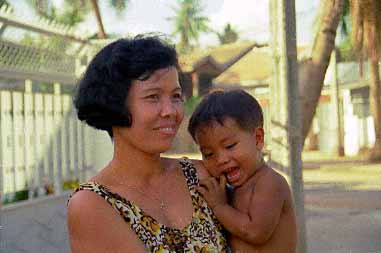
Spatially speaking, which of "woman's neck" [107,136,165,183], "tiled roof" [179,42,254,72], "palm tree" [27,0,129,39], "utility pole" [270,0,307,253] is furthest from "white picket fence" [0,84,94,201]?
"tiled roof" [179,42,254,72]

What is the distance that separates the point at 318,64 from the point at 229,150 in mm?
3136

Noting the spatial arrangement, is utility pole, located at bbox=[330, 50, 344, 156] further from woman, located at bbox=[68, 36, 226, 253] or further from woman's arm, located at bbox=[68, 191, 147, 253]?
woman's arm, located at bbox=[68, 191, 147, 253]

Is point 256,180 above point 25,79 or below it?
below

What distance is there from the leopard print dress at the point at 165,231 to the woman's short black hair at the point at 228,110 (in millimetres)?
280

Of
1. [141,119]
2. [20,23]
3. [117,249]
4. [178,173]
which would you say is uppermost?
[20,23]

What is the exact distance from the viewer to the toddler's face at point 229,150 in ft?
6.26

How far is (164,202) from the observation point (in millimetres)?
1724

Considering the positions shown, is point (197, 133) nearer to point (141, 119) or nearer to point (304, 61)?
point (141, 119)

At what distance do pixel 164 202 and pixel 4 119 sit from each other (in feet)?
13.5

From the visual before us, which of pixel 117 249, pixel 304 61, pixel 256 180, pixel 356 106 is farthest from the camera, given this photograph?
pixel 356 106

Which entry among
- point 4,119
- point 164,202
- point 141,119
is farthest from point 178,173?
point 4,119

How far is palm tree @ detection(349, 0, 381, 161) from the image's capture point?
24.0 ft

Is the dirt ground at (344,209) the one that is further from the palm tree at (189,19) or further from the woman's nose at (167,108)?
the palm tree at (189,19)

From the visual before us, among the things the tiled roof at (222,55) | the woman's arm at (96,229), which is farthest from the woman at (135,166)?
the tiled roof at (222,55)
